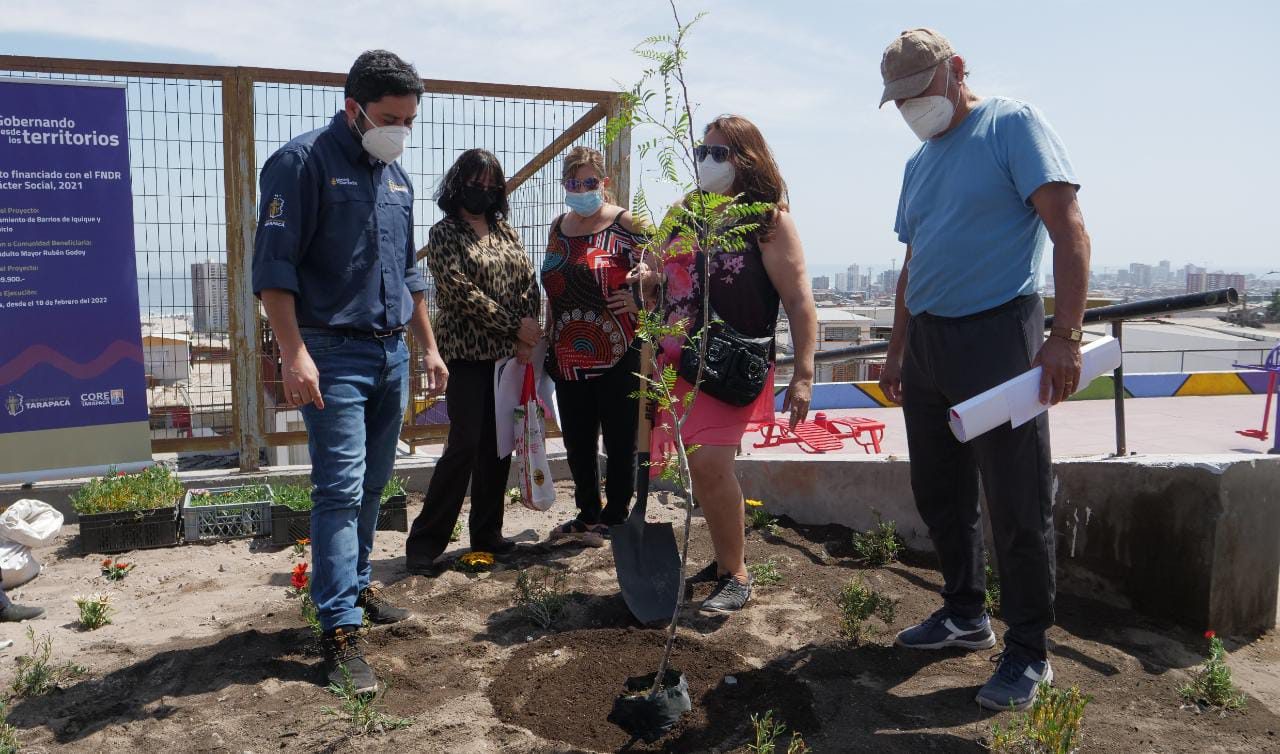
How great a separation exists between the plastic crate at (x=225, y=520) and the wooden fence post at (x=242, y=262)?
80 cm

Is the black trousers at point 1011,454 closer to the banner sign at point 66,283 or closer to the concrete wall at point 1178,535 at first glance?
the concrete wall at point 1178,535

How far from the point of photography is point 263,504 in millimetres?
5055

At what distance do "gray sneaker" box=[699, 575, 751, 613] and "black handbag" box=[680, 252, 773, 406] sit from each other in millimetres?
752

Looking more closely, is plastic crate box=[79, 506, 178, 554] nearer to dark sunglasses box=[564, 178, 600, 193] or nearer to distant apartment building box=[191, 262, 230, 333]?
distant apartment building box=[191, 262, 230, 333]

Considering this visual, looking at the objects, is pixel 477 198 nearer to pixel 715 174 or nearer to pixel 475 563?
pixel 715 174

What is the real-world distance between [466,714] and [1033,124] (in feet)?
8.18

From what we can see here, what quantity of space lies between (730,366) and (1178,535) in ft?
5.97

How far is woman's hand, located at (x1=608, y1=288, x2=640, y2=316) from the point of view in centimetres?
477

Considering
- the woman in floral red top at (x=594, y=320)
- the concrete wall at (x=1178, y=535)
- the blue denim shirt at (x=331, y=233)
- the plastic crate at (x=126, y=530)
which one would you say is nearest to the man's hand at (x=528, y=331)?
the woman in floral red top at (x=594, y=320)

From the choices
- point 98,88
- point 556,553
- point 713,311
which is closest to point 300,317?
point 713,311

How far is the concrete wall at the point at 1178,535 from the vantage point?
3.61 meters

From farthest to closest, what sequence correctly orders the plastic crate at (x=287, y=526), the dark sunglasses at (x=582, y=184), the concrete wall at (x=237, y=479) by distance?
the concrete wall at (x=237, y=479)
the plastic crate at (x=287, y=526)
the dark sunglasses at (x=582, y=184)

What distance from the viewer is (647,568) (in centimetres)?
401

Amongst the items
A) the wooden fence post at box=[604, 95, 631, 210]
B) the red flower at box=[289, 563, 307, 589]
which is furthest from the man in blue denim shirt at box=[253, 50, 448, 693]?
the wooden fence post at box=[604, 95, 631, 210]
